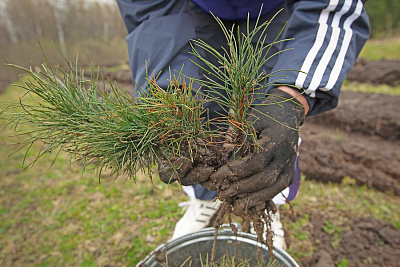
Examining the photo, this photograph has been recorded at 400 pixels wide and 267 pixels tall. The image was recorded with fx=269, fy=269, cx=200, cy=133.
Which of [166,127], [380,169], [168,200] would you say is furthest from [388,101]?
[166,127]

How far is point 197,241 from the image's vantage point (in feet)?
4.48

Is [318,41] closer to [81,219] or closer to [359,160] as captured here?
[359,160]

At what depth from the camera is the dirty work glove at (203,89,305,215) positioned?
3.12 feet

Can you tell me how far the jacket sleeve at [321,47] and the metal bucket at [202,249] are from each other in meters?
0.70

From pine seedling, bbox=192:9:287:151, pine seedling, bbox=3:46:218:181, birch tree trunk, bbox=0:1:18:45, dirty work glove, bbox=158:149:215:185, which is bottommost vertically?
birch tree trunk, bbox=0:1:18:45

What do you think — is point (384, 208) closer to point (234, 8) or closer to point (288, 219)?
point (288, 219)

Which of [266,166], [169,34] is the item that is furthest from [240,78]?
[169,34]

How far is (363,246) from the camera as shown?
1572mm

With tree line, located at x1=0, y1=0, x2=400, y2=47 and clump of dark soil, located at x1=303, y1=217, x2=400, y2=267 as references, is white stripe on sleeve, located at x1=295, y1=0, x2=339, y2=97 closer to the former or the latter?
clump of dark soil, located at x1=303, y1=217, x2=400, y2=267

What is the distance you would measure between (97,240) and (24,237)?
62 cm

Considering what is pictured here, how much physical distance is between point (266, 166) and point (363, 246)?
1.07 metres

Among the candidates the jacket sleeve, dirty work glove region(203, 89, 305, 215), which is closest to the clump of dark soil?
dirty work glove region(203, 89, 305, 215)

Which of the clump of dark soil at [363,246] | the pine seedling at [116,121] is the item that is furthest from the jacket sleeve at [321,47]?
the clump of dark soil at [363,246]

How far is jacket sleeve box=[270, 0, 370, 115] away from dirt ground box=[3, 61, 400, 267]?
0.77ft
